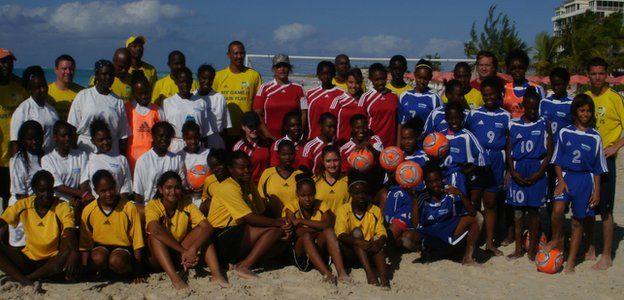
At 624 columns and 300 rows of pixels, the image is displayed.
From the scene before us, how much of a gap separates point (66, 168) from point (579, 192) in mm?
4923

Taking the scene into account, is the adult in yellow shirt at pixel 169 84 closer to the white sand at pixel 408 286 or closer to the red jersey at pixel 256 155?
the red jersey at pixel 256 155

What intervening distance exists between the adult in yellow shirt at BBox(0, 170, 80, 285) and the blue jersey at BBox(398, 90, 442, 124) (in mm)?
3627

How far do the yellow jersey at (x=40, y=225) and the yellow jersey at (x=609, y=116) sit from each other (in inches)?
208

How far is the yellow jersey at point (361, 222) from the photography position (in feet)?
18.3

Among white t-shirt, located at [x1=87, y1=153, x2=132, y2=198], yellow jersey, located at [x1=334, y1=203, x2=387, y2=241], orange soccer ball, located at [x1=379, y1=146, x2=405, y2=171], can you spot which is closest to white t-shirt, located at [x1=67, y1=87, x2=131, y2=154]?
white t-shirt, located at [x1=87, y1=153, x2=132, y2=198]

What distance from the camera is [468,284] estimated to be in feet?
18.1

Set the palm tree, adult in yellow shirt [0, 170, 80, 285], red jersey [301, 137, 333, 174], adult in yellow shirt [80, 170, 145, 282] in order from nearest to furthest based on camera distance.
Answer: adult in yellow shirt [0, 170, 80, 285] < adult in yellow shirt [80, 170, 145, 282] < red jersey [301, 137, 333, 174] < the palm tree


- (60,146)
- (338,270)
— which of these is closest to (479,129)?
(338,270)

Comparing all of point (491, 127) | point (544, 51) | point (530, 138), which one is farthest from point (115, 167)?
point (544, 51)

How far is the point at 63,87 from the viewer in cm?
Answer: 629

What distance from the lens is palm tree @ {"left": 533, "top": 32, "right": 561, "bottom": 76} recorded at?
138 ft

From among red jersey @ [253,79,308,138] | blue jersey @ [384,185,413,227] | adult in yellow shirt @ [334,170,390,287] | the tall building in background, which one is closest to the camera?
adult in yellow shirt @ [334,170,390,287]

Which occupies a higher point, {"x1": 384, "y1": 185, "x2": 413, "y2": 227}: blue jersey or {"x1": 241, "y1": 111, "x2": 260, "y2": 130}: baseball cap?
{"x1": 241, "y1": 111, "x2": 260, "y2": 130}: baseball cap

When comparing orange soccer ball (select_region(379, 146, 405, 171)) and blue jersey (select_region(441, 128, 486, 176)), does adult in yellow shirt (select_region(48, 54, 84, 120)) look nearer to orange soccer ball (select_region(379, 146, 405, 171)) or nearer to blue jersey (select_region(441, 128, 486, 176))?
orange soccer ball (select_region(379, 146, 405, 171))
